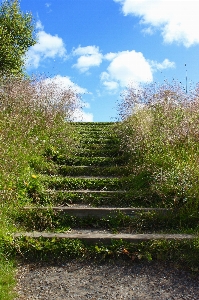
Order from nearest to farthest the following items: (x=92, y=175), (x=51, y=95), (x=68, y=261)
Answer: (x=68, y=261), (x=92, y=175), (x=51, y=95)

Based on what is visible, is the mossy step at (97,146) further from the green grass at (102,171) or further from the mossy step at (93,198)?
the mossy step at (93,198)

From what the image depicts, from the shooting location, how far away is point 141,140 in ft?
30.7

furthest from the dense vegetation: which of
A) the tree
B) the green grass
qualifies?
the tree

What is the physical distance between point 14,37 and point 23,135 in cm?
1387

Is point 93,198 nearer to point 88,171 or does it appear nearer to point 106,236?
point 106,236

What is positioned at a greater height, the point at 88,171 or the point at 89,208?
the point at 88,171

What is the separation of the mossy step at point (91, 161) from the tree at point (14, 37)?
11.7 meters

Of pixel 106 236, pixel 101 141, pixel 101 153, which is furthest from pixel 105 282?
pixel 101 141

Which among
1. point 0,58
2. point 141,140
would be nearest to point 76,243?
point 141,140

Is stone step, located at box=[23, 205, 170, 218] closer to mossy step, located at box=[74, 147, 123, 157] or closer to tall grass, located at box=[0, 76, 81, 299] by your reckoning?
tall grass, located at box=[0, 76, 81, 299]

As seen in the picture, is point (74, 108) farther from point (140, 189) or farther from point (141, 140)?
point (140, 189)

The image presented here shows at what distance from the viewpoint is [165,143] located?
8.66 metres

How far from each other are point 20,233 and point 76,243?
3.02 ft

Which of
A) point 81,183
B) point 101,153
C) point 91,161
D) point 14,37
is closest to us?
point 81,183
